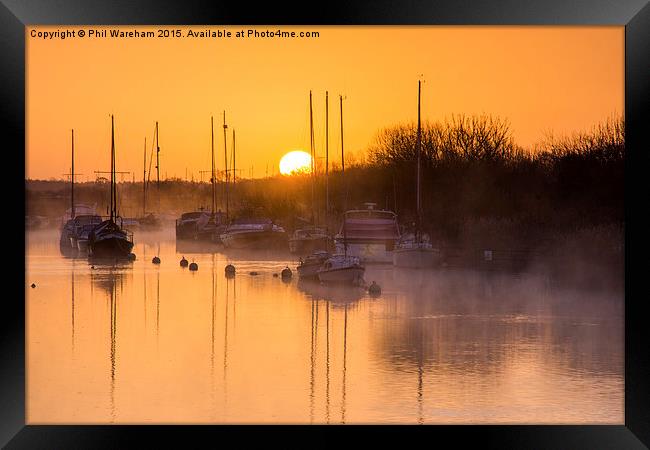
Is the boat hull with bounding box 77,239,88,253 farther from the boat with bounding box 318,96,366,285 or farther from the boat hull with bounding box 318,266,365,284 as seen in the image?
the boat hull with bounding box 318,266,365,284

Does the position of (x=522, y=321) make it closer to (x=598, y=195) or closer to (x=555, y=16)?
(x=598, y=195)

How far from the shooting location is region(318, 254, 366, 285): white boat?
2906 cm

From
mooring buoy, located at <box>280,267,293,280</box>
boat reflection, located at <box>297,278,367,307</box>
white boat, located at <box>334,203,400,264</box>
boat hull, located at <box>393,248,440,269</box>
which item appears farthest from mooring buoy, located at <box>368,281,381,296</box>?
white boat, located at <box>334,203,400,264</box>

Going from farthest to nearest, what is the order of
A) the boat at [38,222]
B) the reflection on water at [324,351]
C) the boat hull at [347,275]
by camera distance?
the boat at [38,222]
the boat hull at [347,275]
the reflection on water at [324,351]

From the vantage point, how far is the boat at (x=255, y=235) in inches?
1998

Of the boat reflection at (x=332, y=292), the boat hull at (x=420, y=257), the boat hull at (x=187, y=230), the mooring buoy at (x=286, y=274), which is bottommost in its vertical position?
the boat reflection at (x=332, y=292)

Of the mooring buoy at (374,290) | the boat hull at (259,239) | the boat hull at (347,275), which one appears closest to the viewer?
the mooring buoy at (374,290)

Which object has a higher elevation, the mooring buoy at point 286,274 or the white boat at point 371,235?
the white boat at point 371,235

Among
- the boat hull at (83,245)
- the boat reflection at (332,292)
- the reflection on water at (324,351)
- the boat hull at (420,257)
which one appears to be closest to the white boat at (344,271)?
the boat reflection at (332,292)

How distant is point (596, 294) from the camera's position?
27906 mm

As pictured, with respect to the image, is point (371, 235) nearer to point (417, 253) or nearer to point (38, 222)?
point (417, 253)

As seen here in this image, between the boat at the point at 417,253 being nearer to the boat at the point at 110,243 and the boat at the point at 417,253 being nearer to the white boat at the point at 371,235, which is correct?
the white boat at the point at 371,235

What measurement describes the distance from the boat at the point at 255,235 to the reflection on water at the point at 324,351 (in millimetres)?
17607

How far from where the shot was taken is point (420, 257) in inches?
1337
